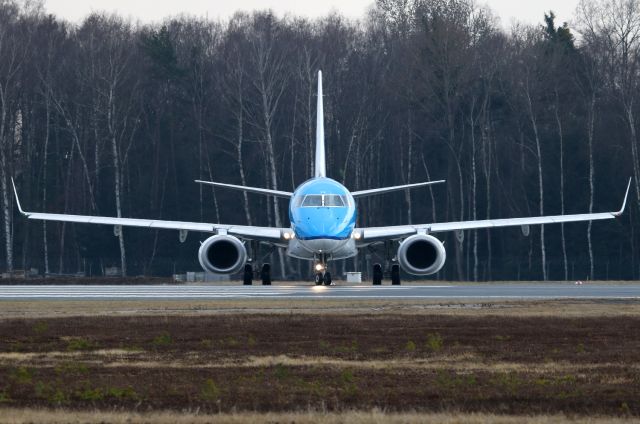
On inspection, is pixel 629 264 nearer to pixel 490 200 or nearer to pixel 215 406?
pixel 490 200

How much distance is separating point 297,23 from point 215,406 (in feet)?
326

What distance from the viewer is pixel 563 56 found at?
95.6 meters

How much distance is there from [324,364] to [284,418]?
516 cm

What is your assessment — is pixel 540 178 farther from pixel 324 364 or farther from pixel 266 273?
pixel 324 364

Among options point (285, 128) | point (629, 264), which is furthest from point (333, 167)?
point (629, 264)

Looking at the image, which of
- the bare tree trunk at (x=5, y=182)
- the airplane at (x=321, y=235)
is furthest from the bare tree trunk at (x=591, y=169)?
the bare tree trunk at (x=5, y=182)

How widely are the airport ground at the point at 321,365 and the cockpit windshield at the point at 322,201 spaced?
1694cm

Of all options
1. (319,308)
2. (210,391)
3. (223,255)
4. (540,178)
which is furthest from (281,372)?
(540,178)

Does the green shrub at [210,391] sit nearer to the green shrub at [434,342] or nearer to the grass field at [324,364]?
the grass field at [324,364]

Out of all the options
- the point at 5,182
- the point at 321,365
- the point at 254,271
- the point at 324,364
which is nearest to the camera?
the point at 321,365

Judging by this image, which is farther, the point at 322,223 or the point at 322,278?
the point at 322,278

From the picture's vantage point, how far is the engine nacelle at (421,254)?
49781 millimetres

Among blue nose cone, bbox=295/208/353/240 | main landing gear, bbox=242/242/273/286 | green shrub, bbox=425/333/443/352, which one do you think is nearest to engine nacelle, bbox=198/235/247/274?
main landing gear, bbox=242/242/273/286

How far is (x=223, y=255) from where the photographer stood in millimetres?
49969
